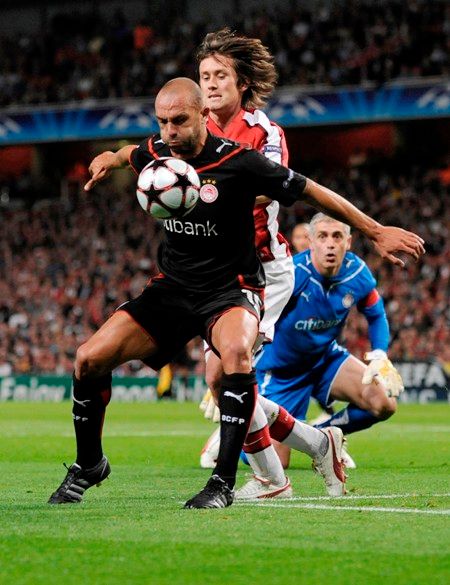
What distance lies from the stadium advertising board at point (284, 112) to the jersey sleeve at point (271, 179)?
2269 cm

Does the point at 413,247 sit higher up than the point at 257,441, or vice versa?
the point at 413,247

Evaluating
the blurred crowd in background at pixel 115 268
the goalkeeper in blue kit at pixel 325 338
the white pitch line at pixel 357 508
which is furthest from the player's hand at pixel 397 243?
the blurred crowd in background at pixel 115 268

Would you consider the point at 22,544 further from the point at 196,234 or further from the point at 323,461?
the point at 323,461

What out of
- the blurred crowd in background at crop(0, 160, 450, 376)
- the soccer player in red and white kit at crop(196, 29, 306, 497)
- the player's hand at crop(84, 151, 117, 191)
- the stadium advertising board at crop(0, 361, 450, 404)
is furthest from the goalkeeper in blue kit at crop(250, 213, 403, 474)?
the stadium advertising board at crop(0, 361, 450, 404)

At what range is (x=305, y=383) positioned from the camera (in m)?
10.6

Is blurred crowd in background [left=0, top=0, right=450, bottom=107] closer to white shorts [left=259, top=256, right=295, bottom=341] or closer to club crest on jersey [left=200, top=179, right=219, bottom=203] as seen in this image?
white shorts [left=259, top=256, right=295, bottom=341]

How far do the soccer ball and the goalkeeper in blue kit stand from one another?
11.4 ft

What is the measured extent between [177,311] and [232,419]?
0.69 meters

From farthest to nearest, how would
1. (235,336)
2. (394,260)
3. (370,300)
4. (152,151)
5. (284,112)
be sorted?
1. (284,112)
2. (370,300)
3. (152,151)
4. (235,336)
5. (394,260)

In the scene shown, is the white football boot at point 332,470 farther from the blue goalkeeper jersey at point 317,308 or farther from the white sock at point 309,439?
the blue goalkeeper jersey at point 317,308

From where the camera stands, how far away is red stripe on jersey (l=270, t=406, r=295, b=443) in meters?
7.79

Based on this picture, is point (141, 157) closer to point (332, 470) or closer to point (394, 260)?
point (394, 260)

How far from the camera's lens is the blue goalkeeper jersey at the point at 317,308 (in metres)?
10.2

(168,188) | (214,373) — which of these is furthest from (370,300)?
(168,188)
